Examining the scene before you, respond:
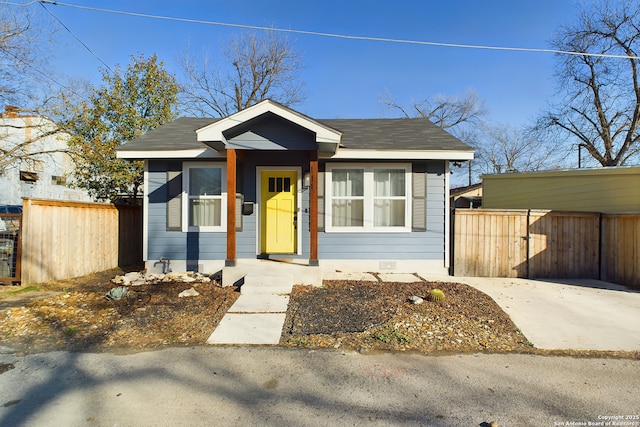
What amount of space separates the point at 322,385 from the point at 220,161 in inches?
220

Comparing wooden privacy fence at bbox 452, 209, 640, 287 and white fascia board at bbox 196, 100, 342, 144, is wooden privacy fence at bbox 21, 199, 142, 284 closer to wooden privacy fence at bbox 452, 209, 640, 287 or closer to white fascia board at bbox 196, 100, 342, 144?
white fascia board at bbox 196, 100, 342, 144

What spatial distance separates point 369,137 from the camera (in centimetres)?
771

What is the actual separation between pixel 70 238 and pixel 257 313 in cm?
513

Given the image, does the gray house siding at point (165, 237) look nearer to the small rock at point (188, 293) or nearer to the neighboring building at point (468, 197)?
the small rock at point (188, 293)

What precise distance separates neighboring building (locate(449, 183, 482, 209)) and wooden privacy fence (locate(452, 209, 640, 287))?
11.7 m

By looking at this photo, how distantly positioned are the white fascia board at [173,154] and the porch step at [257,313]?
293 centimetres

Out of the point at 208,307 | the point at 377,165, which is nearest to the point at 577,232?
the point at 377,165

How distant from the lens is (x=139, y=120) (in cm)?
1200

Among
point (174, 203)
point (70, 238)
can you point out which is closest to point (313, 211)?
point (174, 203)

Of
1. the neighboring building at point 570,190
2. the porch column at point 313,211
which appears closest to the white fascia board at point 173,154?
the porch column at point 313,211

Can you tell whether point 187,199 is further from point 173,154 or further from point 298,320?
point 298,320

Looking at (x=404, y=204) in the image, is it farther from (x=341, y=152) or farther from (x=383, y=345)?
(x=383, y=345)

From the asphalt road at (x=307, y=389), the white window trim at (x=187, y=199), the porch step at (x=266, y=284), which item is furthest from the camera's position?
the white window trim at (x=187, y=199)

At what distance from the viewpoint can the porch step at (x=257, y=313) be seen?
3859 millimetres
